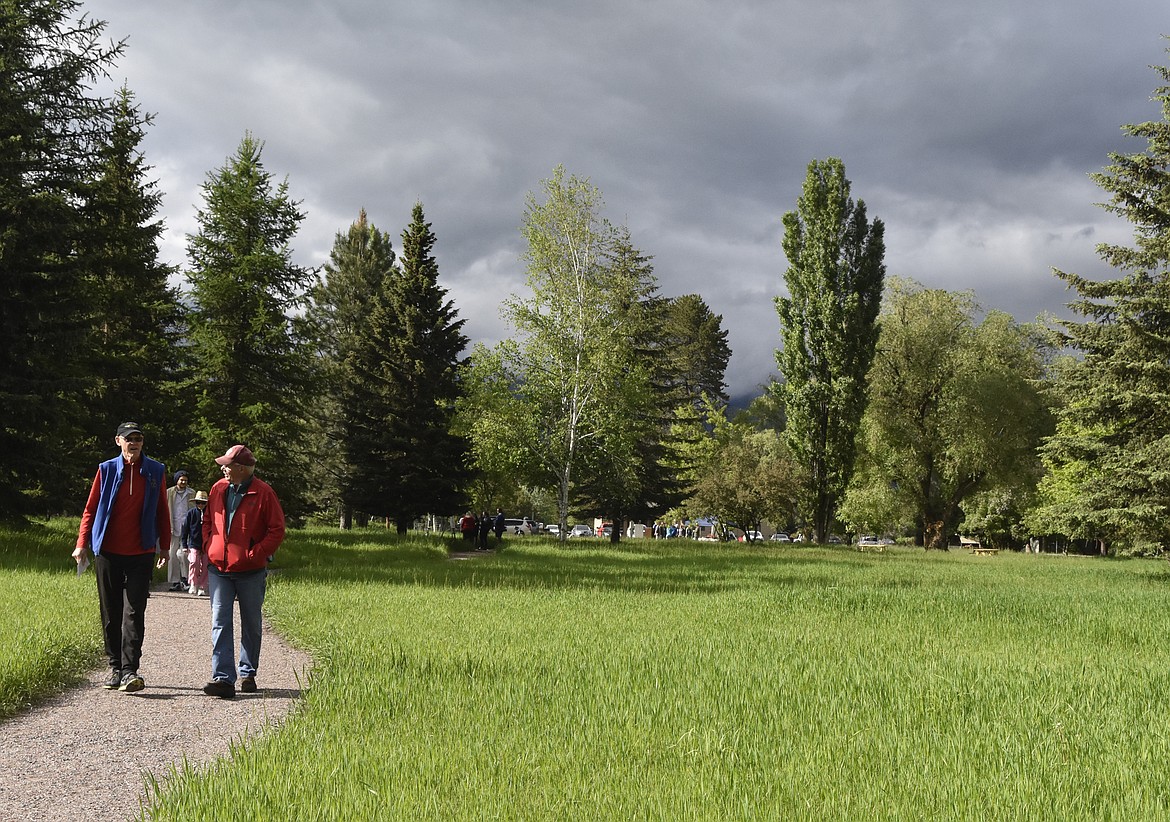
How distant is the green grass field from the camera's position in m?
4.04

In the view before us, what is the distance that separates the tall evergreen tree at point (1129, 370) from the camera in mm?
20984

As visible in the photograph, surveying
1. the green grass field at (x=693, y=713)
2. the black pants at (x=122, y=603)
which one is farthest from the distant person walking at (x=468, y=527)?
the black pants at (x=122, y=603)

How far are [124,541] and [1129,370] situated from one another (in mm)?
23872

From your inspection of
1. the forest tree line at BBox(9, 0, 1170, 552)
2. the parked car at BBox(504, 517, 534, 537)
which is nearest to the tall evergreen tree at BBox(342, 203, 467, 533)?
the forest tree line at BBox(9, 0, 1170, 552)

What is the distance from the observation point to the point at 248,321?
26.3m

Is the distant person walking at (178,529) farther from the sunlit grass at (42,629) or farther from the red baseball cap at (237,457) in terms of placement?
the red baseball cap at (237,457)

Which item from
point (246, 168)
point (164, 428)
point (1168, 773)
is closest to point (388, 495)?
point (164, 428)

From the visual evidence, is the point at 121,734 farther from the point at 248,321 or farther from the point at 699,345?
the point at 699,345

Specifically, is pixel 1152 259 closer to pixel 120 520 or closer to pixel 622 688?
pixel 622 688

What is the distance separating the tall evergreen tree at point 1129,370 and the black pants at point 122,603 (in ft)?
74.0

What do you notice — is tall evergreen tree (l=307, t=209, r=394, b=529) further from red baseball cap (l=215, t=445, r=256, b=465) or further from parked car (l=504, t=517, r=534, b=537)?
red baseball cap (l=215, t=445, r=256, b=465)

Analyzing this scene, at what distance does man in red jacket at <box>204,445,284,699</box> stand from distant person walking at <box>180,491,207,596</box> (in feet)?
23.1

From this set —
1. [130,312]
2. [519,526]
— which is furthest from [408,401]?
[519,526]

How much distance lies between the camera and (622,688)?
6504 millimetres
